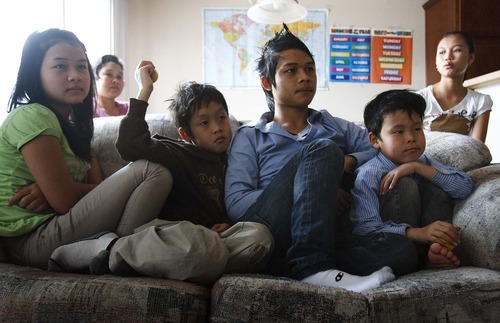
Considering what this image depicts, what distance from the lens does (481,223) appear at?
1081 millimetres

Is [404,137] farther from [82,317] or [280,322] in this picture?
[82,317]

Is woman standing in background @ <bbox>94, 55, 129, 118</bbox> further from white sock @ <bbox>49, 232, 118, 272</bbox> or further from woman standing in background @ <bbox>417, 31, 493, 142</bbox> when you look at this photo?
woman standing in background @ <bbox>417, 31, 493, 142</bbox>

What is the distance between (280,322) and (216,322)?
12cm

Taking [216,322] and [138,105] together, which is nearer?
[216,322]

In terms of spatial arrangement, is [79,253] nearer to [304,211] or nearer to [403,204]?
[304,211]

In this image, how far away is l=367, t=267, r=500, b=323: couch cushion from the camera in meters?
0.81

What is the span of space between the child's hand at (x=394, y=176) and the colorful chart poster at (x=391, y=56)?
2677 millimetres

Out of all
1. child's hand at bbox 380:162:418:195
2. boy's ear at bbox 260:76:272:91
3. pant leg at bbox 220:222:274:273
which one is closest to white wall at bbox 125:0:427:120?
boy's ear at bbox 260:76:272:91

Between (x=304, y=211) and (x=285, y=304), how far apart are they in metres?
0.29

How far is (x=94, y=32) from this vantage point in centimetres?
316

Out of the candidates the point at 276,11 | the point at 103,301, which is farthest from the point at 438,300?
the point at 276,11

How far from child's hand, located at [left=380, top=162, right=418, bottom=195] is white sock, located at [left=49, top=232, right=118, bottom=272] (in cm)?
70

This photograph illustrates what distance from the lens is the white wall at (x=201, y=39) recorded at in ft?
12.2

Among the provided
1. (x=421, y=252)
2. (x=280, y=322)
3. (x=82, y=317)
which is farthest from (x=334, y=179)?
(x=82, y=317)
